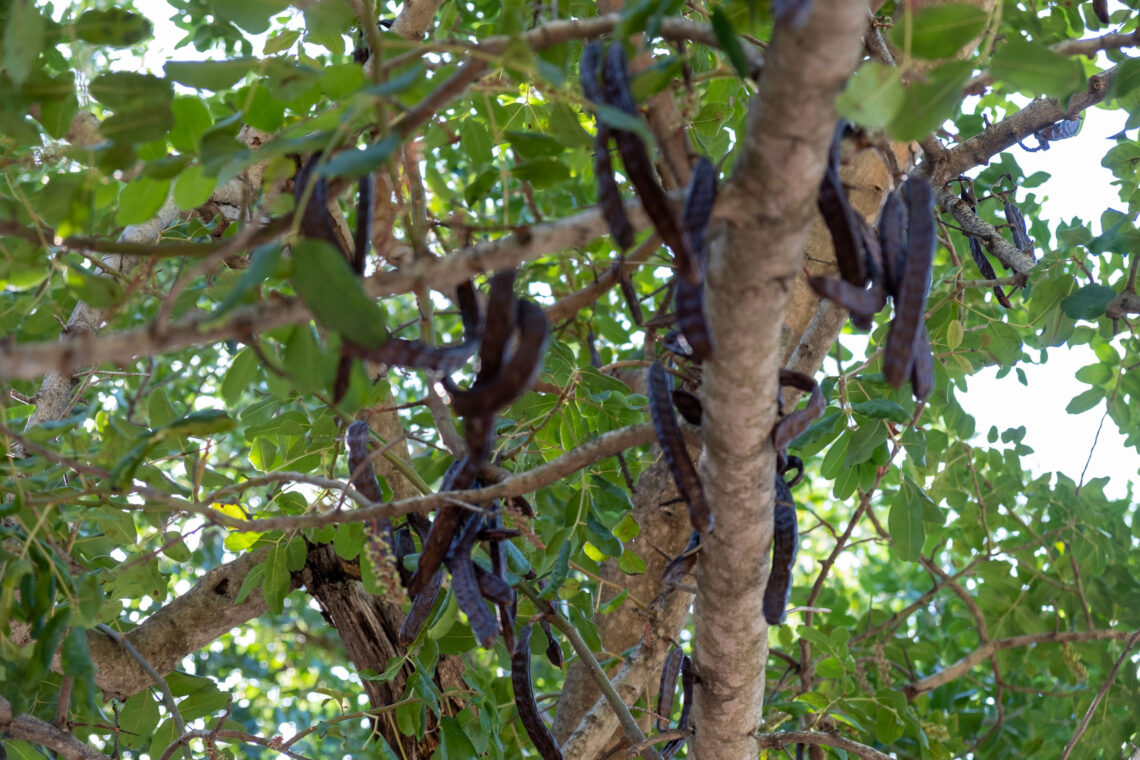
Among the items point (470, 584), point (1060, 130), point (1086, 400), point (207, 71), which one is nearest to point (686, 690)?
point (470, 584)

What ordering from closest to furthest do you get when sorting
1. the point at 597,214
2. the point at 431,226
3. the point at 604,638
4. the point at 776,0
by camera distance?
1. the point at 776,0
2. the point at 597,214
3. the point at 431,226
4. the point at 604,638

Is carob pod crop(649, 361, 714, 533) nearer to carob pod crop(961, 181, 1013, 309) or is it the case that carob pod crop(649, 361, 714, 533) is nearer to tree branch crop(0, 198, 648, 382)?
tree branch crop(0, 198, 648, 382)

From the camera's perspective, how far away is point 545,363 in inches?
89.1

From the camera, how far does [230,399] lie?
5.76 ft

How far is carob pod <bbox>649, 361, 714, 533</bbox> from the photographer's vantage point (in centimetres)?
138

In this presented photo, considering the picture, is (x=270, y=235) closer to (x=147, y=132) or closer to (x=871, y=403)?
(x=147, y=132)

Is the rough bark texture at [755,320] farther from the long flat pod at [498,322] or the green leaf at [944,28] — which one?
the long flat pod at [498,322]

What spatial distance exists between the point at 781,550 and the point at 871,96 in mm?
803

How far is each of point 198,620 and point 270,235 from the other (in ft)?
6.33

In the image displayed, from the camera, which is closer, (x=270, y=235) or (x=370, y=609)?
(x=270, y=235)

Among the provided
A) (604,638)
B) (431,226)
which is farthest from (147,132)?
(604,638)

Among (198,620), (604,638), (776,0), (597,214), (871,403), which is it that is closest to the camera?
(776,0)

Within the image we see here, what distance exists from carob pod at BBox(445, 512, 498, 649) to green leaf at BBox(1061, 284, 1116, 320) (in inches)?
58.0

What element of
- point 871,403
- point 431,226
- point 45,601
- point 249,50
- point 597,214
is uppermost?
point 249,50
